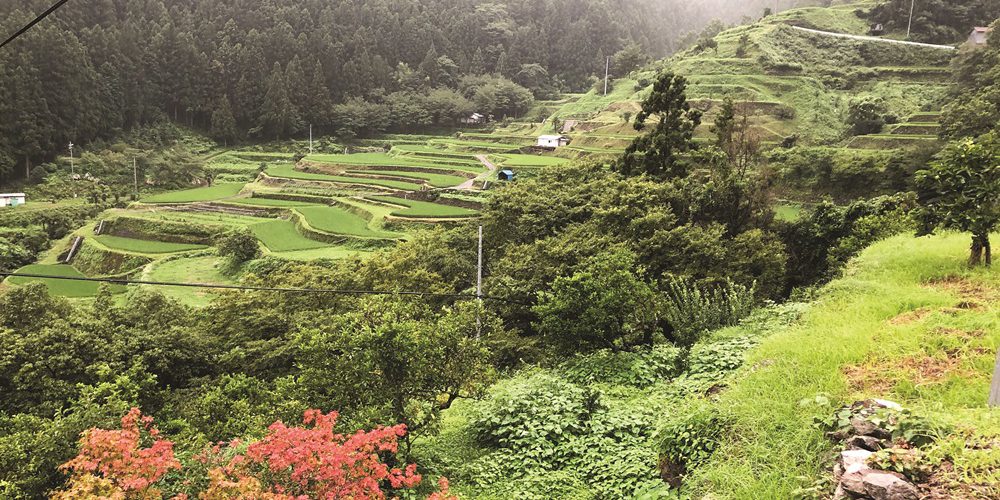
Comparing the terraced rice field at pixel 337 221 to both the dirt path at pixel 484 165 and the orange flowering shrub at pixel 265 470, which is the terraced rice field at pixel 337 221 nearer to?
the dirt path at pixel 484 165

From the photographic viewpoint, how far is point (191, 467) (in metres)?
5.84

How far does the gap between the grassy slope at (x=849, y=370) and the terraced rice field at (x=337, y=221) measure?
71.2 feet

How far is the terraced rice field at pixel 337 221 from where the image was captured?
1053 inches

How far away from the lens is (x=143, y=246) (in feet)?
90.5

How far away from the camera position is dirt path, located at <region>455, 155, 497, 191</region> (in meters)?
35.5

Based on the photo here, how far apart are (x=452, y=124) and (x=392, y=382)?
62.2m

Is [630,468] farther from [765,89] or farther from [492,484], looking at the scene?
[765,89]

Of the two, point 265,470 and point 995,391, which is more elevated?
point 995,391

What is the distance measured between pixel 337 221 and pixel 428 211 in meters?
4.81

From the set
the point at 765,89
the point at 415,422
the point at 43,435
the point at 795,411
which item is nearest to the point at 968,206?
the point at 795,411

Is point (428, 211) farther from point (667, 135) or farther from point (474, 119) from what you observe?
point (474, 119)

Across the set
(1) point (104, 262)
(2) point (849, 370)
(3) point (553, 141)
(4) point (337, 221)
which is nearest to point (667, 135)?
(2) point (849, 370)

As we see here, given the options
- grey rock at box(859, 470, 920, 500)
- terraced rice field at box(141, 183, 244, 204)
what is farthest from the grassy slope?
terraced rice field at box(141, 183, 244, 204)

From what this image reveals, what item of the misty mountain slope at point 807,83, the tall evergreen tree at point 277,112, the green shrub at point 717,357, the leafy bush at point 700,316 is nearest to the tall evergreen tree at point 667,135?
the leafy bush at point 700,316
